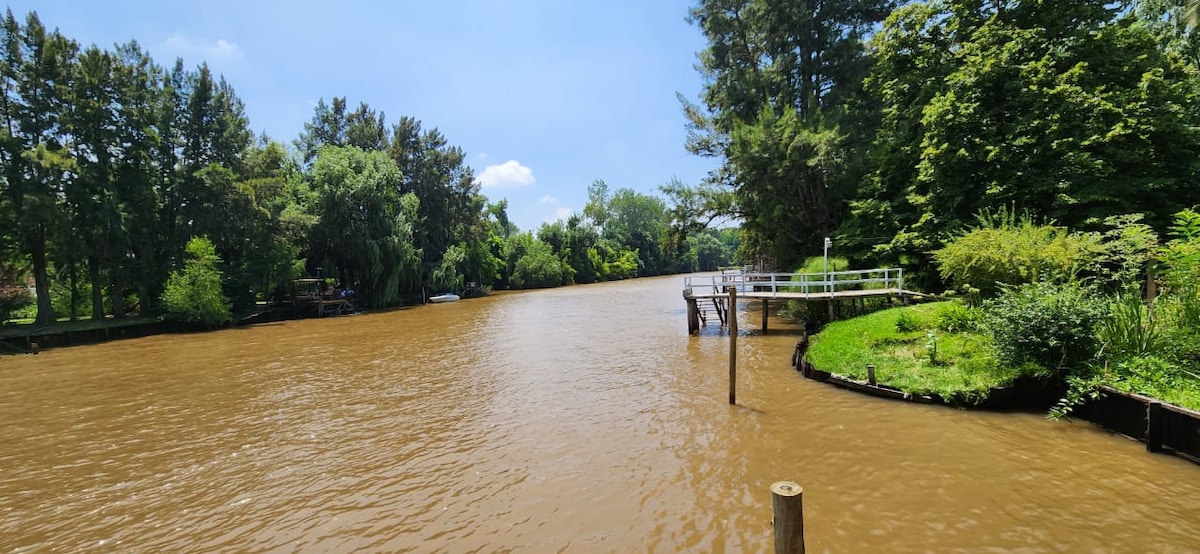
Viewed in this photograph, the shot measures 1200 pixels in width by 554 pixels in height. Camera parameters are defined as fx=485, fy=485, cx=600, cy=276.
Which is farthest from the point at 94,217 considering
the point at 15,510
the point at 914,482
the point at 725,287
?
the point at 914,482

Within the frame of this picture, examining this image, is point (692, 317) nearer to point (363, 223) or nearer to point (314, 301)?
point (363, 223)

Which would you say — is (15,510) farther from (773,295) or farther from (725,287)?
(725,287)

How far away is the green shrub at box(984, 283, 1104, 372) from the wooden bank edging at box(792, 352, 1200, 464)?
2.24 feet

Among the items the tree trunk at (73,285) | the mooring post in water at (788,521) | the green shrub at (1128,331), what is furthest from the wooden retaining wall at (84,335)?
the green shrub at (1128,331)

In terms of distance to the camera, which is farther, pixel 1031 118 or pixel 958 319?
pixel 1031 118

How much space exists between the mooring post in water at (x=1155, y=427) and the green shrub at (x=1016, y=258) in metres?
3.68

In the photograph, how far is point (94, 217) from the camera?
993 inches

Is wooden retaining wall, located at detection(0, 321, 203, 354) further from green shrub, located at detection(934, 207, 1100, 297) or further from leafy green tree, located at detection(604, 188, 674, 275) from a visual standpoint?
leafy green tree, located at detection(604, 188, 674, 275)

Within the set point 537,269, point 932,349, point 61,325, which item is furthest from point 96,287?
point 537,269

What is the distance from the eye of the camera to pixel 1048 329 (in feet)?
29.2

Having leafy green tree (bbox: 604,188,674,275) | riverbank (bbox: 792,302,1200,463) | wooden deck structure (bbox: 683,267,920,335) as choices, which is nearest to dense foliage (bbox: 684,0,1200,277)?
wooden deck structure (bbox: 683,267,920,335)

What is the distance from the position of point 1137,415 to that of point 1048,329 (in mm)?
1826

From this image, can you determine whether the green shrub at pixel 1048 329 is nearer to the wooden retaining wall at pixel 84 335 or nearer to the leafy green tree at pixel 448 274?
the wooden retaining wall at pixel 84 335

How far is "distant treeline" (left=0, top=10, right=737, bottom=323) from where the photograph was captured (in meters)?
23.7
